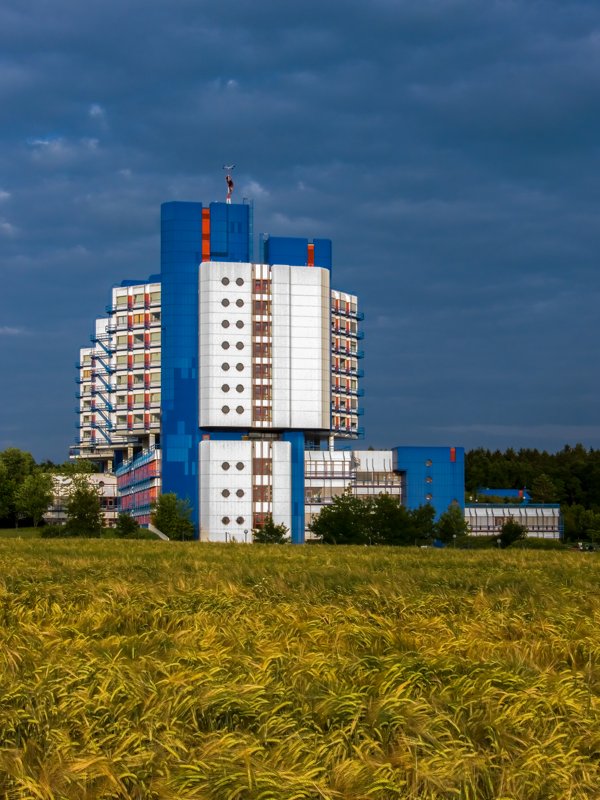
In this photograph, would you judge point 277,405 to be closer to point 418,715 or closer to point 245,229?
point 245,229

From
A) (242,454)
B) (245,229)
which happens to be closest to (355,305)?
(245,229)

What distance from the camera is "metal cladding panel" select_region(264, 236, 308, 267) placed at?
6107 inches

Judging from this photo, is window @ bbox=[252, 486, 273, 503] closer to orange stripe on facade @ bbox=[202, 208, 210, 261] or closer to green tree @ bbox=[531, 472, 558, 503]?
orange stripe on facade @ bbox=[202, 208, 210, 261]

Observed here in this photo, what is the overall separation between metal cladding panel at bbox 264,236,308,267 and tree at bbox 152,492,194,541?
41534 millimetres

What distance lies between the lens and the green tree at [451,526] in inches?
5536

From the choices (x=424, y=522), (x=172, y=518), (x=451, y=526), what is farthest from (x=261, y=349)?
(x=451, y=526)

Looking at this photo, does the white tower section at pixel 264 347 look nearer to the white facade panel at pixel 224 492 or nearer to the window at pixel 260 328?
the window at pixel 260 328

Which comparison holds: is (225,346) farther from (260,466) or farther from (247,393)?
(260,466)

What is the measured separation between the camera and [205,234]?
151 metres

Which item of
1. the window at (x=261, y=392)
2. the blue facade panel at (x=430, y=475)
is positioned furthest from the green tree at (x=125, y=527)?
the blue facade panel at (x=430, y=475)

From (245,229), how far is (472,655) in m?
143

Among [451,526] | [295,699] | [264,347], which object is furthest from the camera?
[264,347]

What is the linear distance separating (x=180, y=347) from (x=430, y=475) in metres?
44.5

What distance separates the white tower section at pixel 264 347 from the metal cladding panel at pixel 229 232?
21.6 feet
